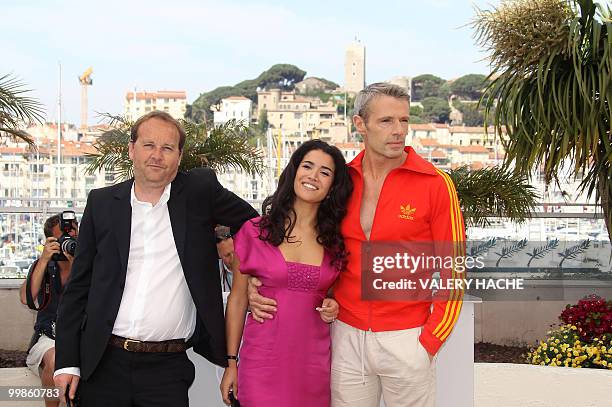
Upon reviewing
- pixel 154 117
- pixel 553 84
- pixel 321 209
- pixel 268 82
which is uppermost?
pixel 268 82

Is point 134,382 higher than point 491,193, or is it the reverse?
point 491,193

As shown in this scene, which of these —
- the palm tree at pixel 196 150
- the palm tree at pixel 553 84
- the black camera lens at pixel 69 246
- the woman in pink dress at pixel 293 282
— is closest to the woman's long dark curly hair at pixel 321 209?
the woman in pink dress at pixel 293 282

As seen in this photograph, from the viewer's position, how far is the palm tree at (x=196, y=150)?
24.3ft

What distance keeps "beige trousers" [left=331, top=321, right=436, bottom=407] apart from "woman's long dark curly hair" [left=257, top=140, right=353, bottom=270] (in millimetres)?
284

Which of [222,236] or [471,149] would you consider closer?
[222,236]

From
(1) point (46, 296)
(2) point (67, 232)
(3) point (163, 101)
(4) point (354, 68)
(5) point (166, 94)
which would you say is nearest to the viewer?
(2) point (67, 232)

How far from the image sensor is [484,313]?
25.8ft

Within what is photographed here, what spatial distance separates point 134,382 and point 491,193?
5464 millimetres

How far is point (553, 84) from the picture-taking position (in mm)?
6461

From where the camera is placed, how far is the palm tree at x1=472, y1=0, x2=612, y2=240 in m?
6.36

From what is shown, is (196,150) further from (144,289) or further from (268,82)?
(268,82)

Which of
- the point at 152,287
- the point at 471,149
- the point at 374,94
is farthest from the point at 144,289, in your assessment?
the point at 471,149

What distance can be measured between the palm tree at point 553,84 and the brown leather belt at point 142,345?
14.9 ft

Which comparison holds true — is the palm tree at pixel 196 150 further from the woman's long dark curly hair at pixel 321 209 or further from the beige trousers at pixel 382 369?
the beige trousers at pixel 382 369
